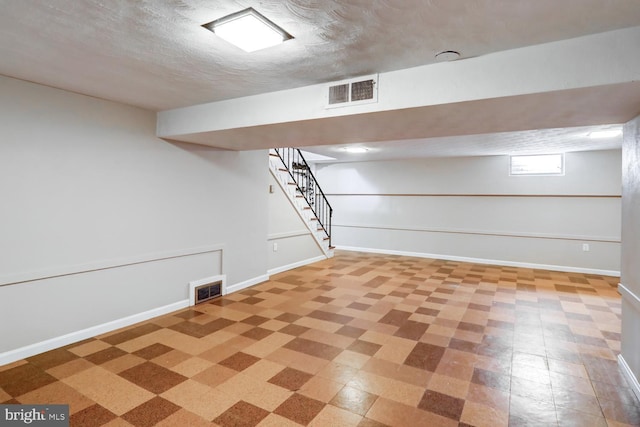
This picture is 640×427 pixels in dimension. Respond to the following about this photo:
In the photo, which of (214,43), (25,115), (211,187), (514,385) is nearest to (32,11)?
(214,43)

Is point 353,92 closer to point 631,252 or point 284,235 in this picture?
point 631,252

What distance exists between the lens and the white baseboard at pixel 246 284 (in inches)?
196

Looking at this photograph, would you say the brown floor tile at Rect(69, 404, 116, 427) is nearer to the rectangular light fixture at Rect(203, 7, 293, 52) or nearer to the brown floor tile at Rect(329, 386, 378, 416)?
the brown floor tile at Rect(329, 386, 378, 416)

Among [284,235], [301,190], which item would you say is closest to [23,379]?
[284,235]

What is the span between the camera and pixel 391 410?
2.27m

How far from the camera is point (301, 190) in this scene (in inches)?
288

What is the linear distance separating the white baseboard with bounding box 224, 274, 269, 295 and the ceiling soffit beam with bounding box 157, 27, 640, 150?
252 centimetres

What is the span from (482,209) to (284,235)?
461 centimetres

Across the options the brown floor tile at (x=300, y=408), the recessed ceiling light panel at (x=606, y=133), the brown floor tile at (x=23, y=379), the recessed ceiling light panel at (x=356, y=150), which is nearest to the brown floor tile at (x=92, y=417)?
the brown floor tile at (x=23, y=379)

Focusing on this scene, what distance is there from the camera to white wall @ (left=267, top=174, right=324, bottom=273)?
619cm

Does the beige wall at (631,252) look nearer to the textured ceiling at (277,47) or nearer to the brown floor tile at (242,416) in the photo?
the textured ceiling at (277,47)

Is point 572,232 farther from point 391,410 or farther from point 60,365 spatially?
point 60,365

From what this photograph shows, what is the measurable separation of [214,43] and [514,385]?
333 cm

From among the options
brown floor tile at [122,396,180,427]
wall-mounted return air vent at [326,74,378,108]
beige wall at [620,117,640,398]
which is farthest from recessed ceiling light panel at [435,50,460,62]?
brown floor tile at [122,396,180,427]
